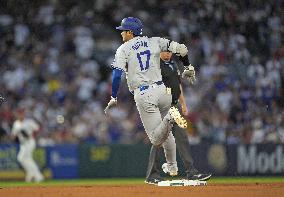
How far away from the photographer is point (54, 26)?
2328 centimetres

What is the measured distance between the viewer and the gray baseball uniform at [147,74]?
11141mm

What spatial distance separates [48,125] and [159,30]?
4.61m

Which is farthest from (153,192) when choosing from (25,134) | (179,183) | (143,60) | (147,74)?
(25,134)

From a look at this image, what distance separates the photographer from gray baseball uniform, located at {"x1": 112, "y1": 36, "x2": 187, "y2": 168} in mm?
11141

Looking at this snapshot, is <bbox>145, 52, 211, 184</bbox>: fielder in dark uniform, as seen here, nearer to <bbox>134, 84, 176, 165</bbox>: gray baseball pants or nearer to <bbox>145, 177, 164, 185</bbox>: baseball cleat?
<bbox>145, 177, 164, 185</bbox>: baseball cleat

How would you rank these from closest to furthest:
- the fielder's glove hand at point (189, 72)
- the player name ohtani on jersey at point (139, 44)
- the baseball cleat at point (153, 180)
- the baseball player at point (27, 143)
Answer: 1. the player name ohtani on jersey at point (139, 44)
2. the fielder's glove hand at point (189, 72)
3. the baseball cleat at point (153, 180)
4. the baseball player at point (27, 143)

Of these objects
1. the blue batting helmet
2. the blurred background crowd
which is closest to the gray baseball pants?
the blue batting helmet

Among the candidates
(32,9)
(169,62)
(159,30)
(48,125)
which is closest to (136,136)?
(48,125)

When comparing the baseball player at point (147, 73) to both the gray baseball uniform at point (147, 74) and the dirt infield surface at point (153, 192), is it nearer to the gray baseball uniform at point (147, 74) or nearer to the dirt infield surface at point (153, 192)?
the gray baseball uniform at point (147, 74)

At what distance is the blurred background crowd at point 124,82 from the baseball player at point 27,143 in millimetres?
969

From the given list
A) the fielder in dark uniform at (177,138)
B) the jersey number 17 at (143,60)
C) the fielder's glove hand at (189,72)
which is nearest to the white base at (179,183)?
the fielder in dark uniform at (177,138)

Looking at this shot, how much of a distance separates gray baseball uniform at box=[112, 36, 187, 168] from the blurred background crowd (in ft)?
29.8

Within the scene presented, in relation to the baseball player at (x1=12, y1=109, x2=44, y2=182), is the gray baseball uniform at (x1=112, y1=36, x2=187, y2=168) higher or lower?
higher

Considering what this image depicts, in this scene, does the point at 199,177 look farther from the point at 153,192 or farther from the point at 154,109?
the point at 153,192
